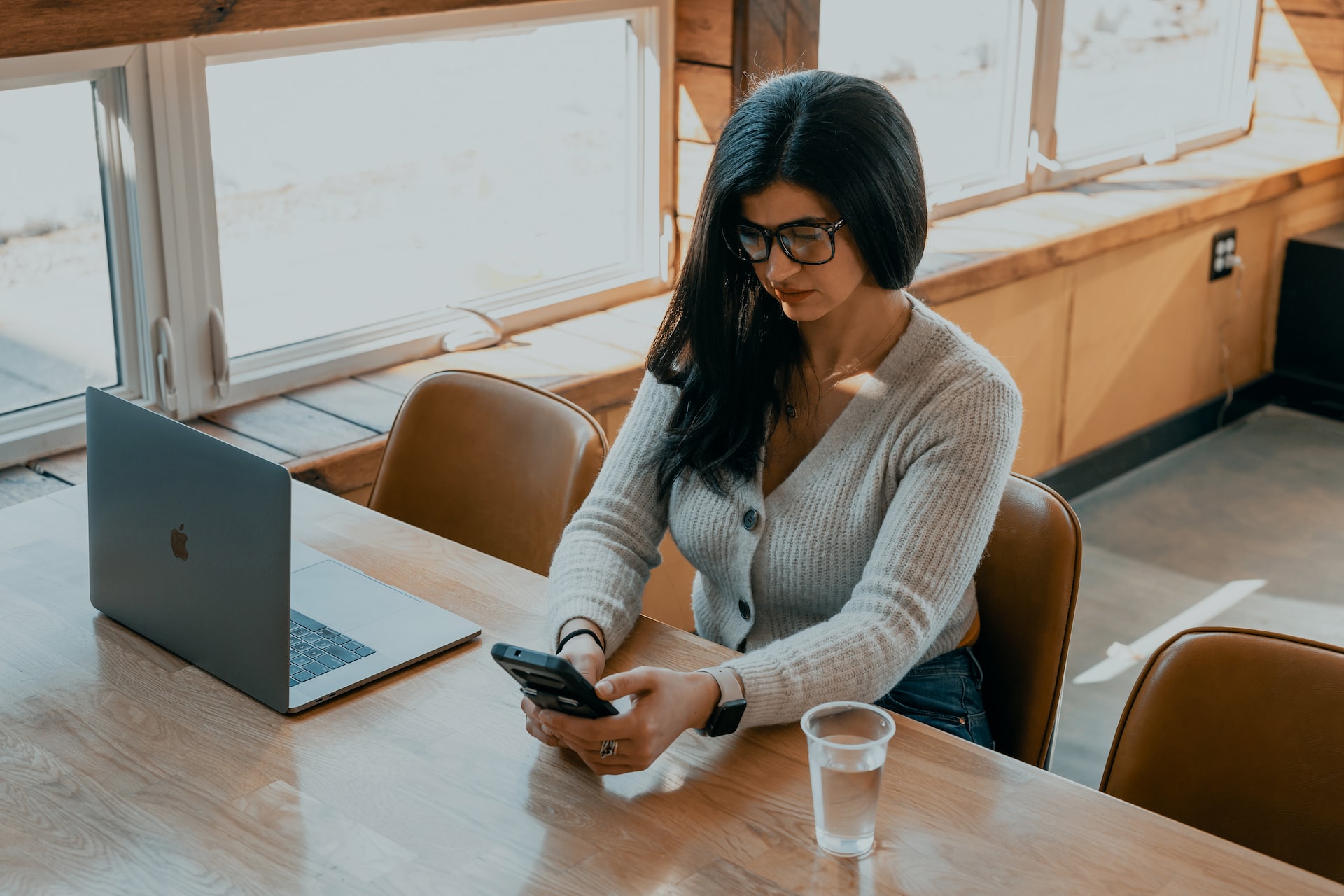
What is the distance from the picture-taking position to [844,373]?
1.54m

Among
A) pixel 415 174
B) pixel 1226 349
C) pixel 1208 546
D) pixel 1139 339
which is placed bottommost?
pixel 1208 546

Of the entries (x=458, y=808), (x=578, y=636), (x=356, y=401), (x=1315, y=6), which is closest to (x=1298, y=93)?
(x=1315, y=6)

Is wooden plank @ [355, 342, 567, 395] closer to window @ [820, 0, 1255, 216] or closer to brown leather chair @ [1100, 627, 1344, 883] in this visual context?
window @ [820, 0, 1255, 216]

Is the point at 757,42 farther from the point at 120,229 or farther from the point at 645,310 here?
the point at 120,229

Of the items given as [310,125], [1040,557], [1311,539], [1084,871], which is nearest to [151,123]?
[310,125]

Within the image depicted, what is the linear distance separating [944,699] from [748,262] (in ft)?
1.69

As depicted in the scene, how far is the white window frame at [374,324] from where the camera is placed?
2105 millimetres

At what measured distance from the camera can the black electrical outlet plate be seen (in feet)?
12.7

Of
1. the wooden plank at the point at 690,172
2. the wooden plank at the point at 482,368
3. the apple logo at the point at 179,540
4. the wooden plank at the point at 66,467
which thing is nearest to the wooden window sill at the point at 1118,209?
the wooden plank at the point at 690,172

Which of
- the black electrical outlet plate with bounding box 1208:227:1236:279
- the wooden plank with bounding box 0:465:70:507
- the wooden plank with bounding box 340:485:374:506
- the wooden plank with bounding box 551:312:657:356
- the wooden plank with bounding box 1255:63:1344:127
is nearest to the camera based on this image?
the wooden plank with bounding box 0:465:70:507

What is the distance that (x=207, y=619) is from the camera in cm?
133

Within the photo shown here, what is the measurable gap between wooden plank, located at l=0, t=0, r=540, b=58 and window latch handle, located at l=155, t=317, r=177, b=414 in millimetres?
466

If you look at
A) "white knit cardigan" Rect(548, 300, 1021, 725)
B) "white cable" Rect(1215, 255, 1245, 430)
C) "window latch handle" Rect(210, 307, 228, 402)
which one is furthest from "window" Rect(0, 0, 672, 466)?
"white cable" Rect(1215, 255, 1245, 430)

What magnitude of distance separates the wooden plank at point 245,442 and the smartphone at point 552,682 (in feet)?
3.24
